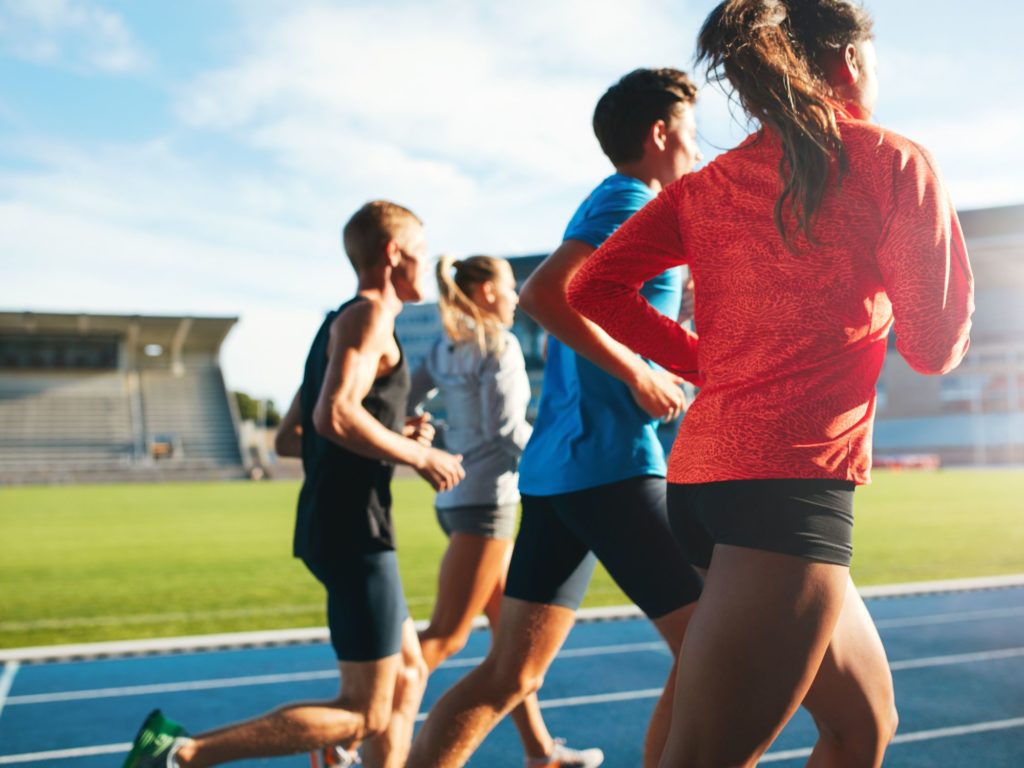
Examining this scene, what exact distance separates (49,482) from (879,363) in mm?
41800

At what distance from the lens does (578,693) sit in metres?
4.77

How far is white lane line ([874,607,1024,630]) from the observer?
6.32m

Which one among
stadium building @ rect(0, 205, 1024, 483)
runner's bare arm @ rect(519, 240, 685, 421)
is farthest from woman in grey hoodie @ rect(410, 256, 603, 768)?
stadium building @ rect(0, 205, 1024, 483)

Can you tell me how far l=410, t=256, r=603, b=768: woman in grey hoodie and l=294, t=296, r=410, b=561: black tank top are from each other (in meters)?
0.75

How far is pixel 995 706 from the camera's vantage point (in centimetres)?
441

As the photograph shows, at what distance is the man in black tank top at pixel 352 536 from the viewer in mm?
2709

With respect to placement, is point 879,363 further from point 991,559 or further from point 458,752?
point 991,559

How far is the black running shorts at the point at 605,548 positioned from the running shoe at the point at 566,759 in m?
1.16

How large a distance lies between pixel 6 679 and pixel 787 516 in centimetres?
488

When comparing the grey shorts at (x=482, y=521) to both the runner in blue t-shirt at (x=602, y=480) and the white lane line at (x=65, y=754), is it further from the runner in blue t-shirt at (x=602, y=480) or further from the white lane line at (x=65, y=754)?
the white lane line at (x=65, y=754)

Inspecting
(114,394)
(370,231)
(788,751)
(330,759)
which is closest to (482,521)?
(330,759)

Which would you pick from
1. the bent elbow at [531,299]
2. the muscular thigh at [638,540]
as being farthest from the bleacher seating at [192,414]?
the bent elbow at [531,299]

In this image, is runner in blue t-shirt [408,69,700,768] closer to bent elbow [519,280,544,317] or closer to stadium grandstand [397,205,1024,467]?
bent elbow [519,280,544,317]

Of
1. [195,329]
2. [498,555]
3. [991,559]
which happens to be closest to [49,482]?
[195,329]
